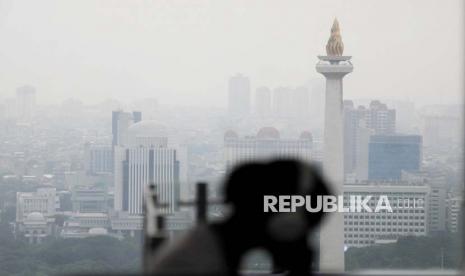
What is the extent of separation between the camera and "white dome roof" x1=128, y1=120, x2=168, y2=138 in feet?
229

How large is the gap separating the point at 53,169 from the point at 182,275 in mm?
73475

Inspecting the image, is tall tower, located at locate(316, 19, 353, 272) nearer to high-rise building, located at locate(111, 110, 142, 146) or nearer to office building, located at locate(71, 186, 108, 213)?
office building, located at locate(71, 186, 108, 213)

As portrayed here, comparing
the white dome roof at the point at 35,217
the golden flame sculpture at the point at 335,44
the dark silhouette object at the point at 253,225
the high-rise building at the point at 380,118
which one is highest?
the golden flame sculpture at the point at 335,44

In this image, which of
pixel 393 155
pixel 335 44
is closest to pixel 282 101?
pixel 393 155

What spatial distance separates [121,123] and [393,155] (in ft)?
49.0

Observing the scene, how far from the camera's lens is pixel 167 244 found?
7.06 ft

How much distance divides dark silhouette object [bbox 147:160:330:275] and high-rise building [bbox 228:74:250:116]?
250 feet

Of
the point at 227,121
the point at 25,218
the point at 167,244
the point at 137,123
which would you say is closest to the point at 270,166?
the point at 167,244

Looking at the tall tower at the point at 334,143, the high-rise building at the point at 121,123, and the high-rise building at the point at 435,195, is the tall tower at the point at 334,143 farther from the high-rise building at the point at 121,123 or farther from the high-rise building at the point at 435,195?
the high-rise building at the point at 121,123

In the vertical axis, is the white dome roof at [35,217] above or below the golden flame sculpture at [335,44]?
below

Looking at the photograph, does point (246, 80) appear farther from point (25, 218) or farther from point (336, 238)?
point (336, 238)

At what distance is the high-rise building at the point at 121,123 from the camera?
72.5 meters

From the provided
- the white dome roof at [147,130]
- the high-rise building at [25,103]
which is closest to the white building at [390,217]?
the white dome roof at [147,130]

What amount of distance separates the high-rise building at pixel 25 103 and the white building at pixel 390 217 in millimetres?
31262
